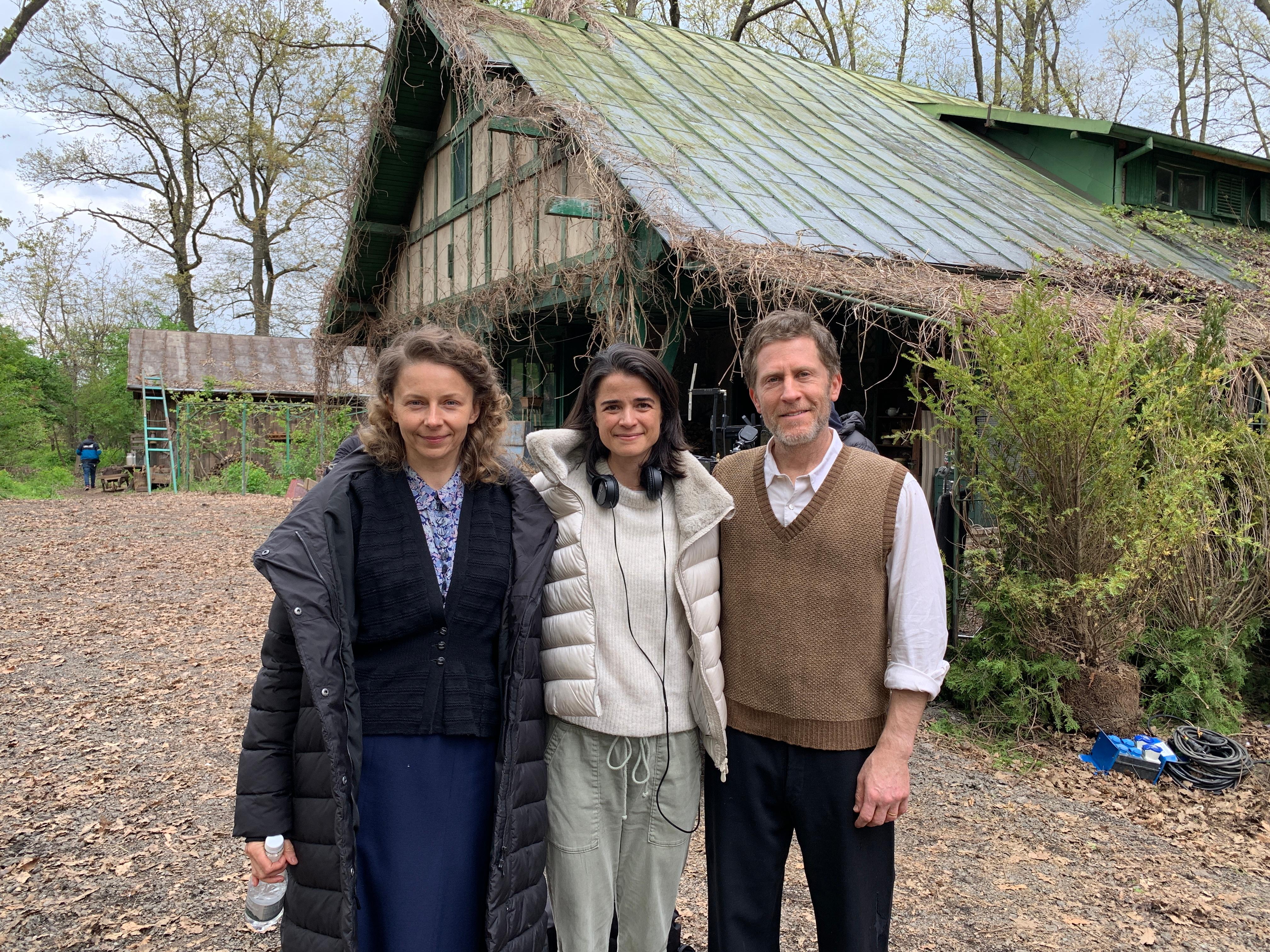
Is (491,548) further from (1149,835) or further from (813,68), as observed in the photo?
(813,68)

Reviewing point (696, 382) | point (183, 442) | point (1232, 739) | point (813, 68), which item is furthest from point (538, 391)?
point (183, 442)

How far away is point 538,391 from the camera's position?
458 inches

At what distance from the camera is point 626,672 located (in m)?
2.20

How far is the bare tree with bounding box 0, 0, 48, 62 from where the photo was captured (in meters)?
17.3

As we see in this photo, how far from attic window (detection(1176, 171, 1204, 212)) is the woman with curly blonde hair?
1335 cm

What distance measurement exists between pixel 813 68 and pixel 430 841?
13903 mm

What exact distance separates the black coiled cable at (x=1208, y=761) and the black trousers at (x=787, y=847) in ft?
12.5

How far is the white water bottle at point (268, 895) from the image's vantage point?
195 cm

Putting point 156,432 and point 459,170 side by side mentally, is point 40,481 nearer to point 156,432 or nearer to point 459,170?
point 156,432

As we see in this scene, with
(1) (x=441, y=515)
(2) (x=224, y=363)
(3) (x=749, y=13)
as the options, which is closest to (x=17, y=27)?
(2) (x=224, y=363)

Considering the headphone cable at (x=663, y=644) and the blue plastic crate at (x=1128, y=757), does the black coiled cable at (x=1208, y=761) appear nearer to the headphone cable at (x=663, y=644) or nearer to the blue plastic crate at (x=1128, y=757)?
the blue plastic crate at (x=1128, y=757)

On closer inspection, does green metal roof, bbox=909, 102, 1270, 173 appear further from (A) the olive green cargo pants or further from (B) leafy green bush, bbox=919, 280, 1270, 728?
(A) the olive green cargo pants

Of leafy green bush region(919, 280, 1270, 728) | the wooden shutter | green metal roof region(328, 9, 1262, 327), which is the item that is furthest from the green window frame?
the wooden shutter

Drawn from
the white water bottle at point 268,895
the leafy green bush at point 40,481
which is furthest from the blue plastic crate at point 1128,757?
the leafy green bush at point 40,481
